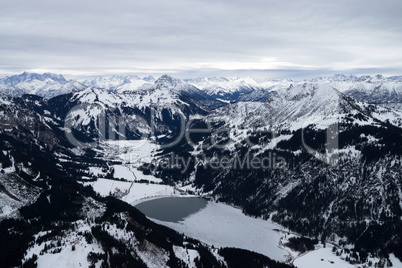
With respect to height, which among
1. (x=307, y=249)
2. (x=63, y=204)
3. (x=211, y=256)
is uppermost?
(x=63, y=204)

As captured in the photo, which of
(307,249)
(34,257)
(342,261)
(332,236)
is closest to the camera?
(34,257)

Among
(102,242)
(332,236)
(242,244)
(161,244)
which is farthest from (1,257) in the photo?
(332,236)

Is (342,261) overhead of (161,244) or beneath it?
beneath

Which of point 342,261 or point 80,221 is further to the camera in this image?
point 342,261

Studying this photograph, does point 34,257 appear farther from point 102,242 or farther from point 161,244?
point 161,244

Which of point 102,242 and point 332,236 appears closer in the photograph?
point 102,242

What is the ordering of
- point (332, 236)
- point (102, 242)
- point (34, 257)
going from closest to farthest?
point (34, 257) < point (102, 242) < point (332, 236)

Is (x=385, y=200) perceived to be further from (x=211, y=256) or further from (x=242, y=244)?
(x=211, y=256)

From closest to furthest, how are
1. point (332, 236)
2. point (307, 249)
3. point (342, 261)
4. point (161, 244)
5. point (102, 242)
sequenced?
point (102, 242) → point (161, 244) → point (342, 261) → point (307, 249) → point (332, 236)

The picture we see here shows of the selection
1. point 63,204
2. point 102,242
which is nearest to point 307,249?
point 102,242
